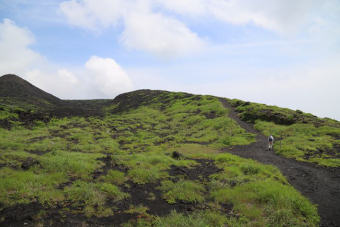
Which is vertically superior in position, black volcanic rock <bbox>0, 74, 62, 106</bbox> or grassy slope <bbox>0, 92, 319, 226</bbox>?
black volcanic rock <bbox>0, 74, 62, 106</bbox>

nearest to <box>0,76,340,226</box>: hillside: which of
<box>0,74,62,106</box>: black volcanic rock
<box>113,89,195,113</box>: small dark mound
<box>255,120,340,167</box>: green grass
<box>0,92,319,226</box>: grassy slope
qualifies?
<box>0,92,319,226</box>: grassy slope

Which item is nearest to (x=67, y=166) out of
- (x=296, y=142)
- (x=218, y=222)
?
(x=218, y=222)

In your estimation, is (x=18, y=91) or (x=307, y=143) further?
(x=18, y=91)

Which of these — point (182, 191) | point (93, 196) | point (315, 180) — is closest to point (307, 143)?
point (315, 180)

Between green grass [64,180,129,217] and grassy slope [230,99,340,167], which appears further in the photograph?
grassy slope [230,99,340,167]

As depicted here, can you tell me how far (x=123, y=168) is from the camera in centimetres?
1419

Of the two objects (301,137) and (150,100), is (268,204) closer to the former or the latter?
(301,137)

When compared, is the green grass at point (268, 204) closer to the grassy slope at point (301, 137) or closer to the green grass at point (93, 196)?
the green grass at point (93, 196)

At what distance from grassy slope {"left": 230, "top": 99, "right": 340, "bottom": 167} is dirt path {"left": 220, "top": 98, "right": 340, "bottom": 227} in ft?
5.36

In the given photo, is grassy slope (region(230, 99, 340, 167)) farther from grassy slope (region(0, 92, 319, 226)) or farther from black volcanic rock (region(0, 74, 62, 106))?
black volcanic rock (region(0, 74, 62, 106))

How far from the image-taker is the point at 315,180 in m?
13.3

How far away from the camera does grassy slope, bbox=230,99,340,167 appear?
18697 mm

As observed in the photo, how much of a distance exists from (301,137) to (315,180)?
14.5m

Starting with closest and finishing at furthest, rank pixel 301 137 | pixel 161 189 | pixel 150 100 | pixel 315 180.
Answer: pixel 161 189
pixel 315 180
pixel 301 137
pixel 150 100
